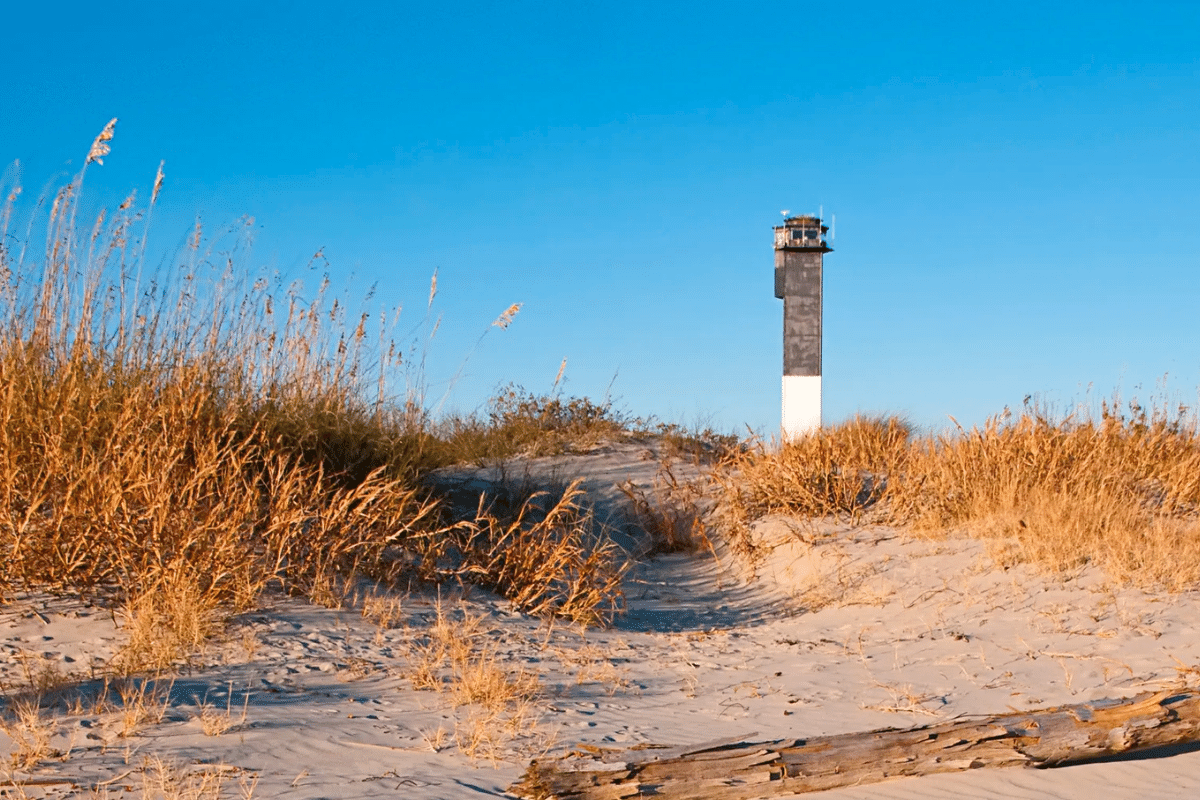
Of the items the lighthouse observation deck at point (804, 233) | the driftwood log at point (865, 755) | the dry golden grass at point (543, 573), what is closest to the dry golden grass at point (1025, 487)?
the dry golden grass at point (543, 573)

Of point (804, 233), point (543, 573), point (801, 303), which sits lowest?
point (543, 573)

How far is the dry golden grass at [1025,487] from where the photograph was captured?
7668mm

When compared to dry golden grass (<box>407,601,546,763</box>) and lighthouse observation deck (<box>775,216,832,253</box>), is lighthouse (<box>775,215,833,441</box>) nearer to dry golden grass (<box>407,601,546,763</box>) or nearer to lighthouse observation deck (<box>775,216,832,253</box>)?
lighthouse observation deck (<box>775,216,832,253</box>)

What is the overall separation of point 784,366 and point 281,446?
9692 millimetres

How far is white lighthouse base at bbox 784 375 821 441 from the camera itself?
49.1 ft

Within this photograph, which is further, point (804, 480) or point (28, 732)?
point (804, 480)

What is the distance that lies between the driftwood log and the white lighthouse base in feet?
35.2

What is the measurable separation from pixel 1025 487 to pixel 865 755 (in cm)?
593

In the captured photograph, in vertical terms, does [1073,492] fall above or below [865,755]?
above

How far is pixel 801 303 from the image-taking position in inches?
603

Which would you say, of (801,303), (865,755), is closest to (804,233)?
(801,303)

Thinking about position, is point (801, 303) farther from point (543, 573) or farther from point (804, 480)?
point (543, 573)

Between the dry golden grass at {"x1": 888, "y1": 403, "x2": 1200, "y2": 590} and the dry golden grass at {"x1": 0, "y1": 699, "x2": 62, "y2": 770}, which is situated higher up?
the dry golden grass at {"x1": 888, "y1": 403, "x2": 1200, "y2": 590}

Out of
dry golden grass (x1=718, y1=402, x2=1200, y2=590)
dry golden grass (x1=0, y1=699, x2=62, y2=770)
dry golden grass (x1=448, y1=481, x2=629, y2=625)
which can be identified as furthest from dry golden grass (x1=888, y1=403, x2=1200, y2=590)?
dry golden grass (x1=0, y1=699, x2=62, y2=770)
